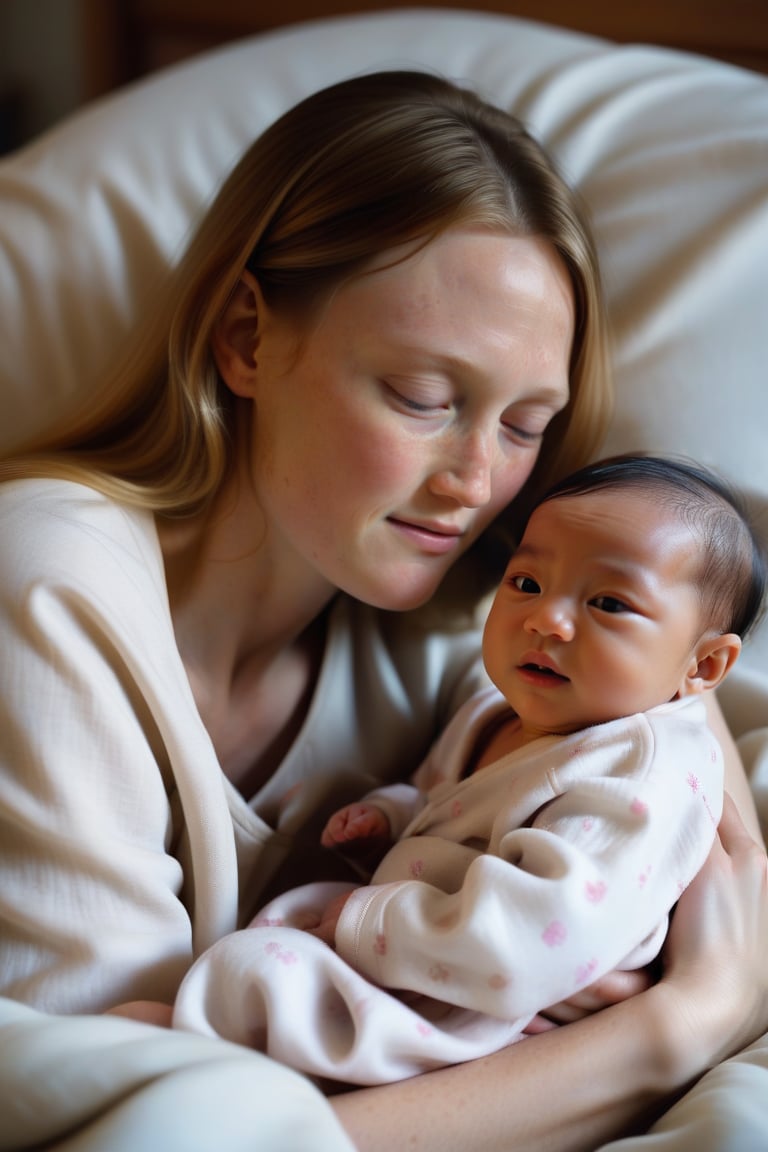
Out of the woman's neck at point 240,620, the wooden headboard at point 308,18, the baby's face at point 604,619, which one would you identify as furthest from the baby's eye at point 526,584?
the wooden headboard at point 308,18

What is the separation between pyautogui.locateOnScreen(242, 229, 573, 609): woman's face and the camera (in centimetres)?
99

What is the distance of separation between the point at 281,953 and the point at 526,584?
36cm

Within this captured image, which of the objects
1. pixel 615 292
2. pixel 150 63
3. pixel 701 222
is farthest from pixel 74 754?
pixel 150 63

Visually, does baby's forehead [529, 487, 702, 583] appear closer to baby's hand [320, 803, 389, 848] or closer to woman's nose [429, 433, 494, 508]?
woman's nose [429, 433, 494, 508]

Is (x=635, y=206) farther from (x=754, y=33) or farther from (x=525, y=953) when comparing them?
(x=525, y=953)

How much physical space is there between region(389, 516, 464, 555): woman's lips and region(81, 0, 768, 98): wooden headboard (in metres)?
1.18

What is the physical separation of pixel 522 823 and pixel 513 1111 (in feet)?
0.66

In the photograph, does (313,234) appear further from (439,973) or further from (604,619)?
(439,973)

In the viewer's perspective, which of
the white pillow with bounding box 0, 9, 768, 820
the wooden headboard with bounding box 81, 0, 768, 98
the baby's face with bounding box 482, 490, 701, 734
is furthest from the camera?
the wooden headboard with bounding box 81, 0, 768, 98

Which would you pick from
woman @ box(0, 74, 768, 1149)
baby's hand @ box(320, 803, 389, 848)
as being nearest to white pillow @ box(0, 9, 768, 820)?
woman @ box(0, 74, 768, 1149)

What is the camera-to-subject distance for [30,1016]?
75 centimetres

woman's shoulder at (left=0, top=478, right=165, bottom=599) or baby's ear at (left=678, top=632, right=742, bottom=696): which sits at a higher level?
woman's shoulder at (left=0, top=478, right=165, bottom=599)

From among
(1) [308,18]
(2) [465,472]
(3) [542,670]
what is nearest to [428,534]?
(2) [465,472]

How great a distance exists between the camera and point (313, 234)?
3.40 ft
